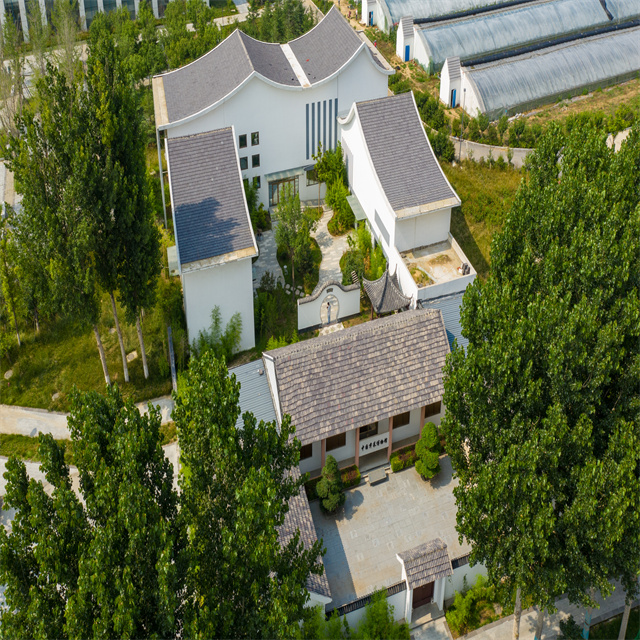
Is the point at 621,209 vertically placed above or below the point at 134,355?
above

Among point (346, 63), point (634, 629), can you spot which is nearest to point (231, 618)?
point (634, 629)

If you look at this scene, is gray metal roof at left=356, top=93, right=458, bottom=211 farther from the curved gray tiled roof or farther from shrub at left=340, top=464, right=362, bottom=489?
shrub at left=340, top=464, right=362, bottom=489

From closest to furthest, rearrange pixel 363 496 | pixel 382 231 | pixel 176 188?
1. pixel 363 496
2. pixel 176 188
3. pixel 382 231

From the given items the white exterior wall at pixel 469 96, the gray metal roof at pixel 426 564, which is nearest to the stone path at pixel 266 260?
the gray metal roof at pixel 426 564

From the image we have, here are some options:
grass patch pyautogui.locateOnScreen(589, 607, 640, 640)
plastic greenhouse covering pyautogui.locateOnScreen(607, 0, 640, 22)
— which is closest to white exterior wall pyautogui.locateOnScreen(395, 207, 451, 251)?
grass patch pyautogui.locateOnScreen(589, 607, 640, 640)

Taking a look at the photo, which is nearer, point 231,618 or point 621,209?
point 231,618

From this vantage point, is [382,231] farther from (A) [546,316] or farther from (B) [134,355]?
(A) [546,316]
